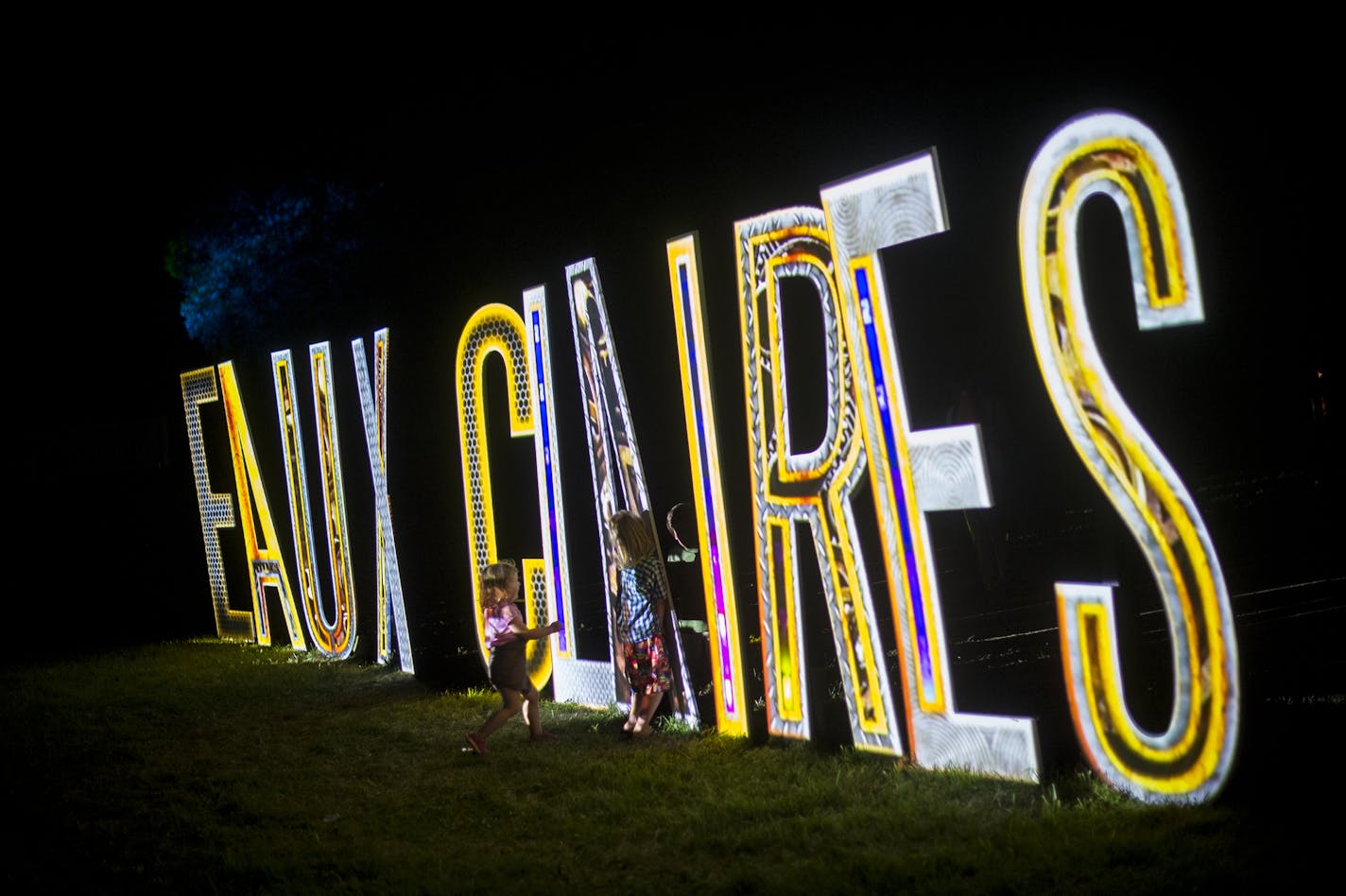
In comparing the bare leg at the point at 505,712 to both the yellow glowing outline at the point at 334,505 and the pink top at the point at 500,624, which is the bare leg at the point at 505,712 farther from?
the yellow glowing outline at the point at 334,505

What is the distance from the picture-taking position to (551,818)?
6.17 meters

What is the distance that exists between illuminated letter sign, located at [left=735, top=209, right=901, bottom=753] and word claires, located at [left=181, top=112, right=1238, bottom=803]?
0.04ft

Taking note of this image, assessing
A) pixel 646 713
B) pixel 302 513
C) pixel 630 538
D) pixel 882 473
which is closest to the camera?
pixel 882 473

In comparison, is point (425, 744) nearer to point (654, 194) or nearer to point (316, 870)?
point (316, 870)

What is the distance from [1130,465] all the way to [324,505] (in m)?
8.13

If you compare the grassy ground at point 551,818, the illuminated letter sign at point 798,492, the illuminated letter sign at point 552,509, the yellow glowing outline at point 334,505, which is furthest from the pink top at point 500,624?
the yellow glowing outline at point 334,505

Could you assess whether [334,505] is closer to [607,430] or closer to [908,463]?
[607,430]

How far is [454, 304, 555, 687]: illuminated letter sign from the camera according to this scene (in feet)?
30.2

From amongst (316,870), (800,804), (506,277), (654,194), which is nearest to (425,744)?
(316,870)

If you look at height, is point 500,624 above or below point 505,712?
above

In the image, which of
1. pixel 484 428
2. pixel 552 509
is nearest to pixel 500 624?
pixel 552 509

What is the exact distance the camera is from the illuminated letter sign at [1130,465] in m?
4.94

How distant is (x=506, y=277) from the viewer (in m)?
15.7

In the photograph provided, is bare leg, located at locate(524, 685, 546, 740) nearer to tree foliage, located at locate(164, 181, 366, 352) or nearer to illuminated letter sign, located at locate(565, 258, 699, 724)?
illuminated letter sign, located at locate(565, 258, 699, 724)
